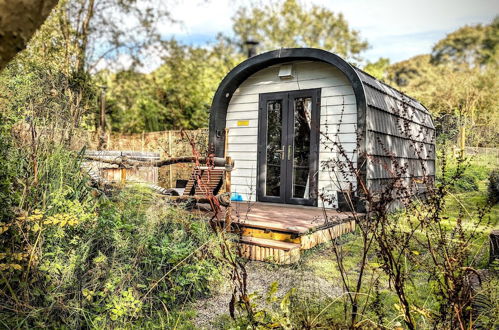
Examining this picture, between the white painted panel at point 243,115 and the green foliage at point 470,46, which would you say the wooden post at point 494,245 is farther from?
the green foliage at point 470,46

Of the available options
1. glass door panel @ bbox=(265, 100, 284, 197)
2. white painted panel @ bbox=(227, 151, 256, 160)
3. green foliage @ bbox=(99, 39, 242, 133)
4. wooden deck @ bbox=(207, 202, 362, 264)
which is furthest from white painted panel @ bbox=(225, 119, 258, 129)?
green foliage @ bbox=(99, 39, 242, 133)

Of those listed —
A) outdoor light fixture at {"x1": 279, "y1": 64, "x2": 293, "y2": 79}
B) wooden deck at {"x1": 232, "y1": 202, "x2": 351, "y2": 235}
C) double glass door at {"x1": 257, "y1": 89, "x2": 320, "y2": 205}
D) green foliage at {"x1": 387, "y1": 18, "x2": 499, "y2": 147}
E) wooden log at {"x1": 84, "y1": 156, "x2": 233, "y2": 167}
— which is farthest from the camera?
green foliage at {"x1": 387, "y1": 18, "x2": 499, "y2": 147}

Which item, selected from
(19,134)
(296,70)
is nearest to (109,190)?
(19,134)

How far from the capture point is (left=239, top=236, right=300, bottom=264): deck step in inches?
168

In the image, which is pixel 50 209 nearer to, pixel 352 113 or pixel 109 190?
pixel 109 190

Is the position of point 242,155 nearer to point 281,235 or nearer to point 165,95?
point 281,235

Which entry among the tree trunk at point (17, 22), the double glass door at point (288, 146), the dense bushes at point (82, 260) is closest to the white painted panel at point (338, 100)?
the double glass door at point (288, 146)

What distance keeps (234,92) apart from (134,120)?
32.5 ft

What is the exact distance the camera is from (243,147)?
8.08 metres

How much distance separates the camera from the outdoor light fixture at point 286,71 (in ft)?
24.3

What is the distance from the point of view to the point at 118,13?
13750 mm

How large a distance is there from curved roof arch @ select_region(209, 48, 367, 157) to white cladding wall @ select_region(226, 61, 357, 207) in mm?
179

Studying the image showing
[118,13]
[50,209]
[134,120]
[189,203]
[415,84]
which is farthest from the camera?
[415,84]

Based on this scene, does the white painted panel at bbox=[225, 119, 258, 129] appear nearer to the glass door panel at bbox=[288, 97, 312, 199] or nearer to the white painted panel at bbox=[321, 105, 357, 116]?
the glass door panel at bbox=[288, 97, 312, 199]
